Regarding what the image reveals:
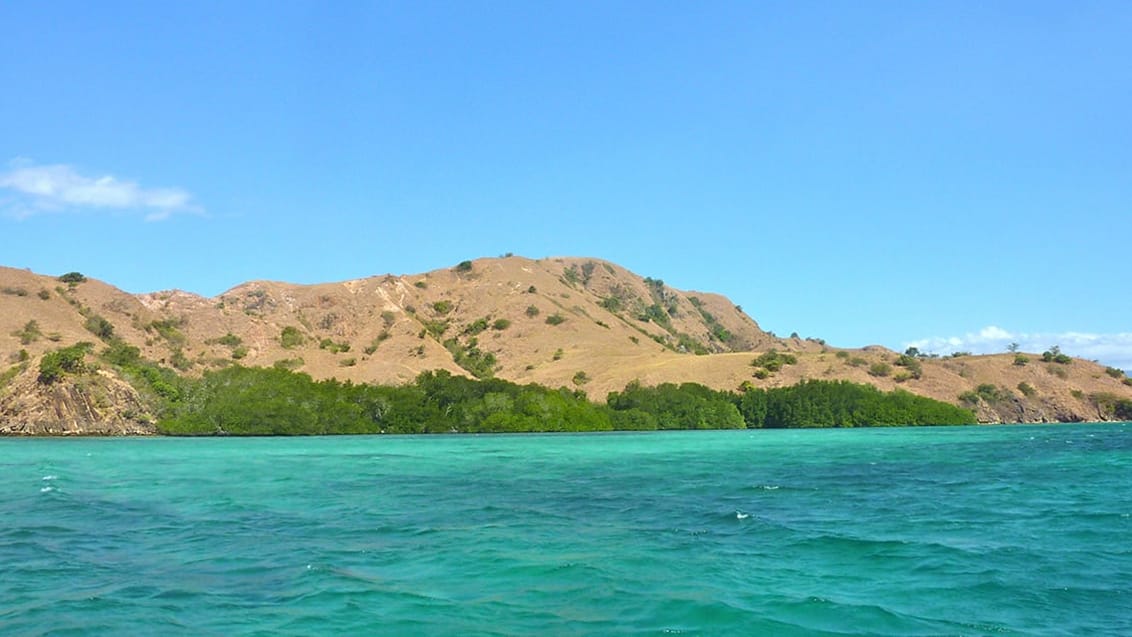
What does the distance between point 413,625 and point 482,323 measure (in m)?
170

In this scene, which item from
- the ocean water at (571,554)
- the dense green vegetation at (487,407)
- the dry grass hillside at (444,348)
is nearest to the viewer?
the ocean water at (571,554)

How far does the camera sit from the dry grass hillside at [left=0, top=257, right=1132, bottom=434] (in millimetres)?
138250

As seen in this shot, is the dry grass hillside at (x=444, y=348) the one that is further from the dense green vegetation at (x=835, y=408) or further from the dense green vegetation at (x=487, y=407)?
the dense green vegetation at (x=487, y=407)

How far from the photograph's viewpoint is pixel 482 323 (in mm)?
184375

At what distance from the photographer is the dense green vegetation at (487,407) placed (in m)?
108

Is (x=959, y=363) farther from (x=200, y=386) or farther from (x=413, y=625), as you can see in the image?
(x=413, y=625)

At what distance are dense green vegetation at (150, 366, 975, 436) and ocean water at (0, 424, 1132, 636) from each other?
6557 centimetres

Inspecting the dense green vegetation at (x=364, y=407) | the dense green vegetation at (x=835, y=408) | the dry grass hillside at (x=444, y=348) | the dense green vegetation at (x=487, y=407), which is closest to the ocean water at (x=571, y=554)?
the dense green vegetation at (x=364, y=407)

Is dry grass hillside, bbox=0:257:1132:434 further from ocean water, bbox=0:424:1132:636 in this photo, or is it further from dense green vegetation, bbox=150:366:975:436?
ocean water, bbox=0:424:1132:636

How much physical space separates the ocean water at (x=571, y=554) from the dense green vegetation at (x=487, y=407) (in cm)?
6557

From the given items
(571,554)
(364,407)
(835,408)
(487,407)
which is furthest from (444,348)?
(571,554)

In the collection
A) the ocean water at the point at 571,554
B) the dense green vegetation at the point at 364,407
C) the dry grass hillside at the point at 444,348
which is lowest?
the ocean water at the point at 571,554

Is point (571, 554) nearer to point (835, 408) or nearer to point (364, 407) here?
point (364, 407)

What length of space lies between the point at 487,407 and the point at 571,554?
97903 mm
